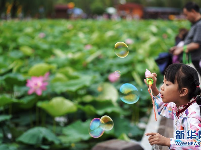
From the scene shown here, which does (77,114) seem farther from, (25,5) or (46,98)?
(25,5)

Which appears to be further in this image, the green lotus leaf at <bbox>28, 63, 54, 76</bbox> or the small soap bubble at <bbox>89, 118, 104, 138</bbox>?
the green lotus leaf at <bbox>28, 63, 54, 76</bbox>

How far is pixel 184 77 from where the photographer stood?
4.28 ft

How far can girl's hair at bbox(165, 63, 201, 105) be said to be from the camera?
1.31m

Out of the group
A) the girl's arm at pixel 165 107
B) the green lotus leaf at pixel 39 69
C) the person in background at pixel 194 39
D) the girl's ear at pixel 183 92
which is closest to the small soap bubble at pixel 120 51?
the girl's arm at pixel 165 107

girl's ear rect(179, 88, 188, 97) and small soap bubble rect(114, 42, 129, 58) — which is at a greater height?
small soap bubble rect(114, 42, 129, 58)

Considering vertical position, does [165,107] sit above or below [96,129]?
above

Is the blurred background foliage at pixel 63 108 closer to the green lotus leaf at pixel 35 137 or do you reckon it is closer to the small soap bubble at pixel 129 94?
the green lotus leaf at pixel 35 137

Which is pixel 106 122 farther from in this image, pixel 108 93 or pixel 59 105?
pixel 108 93

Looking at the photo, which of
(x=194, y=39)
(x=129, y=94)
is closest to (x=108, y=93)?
(x=194, y=39)

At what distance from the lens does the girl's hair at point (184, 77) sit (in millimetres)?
1308

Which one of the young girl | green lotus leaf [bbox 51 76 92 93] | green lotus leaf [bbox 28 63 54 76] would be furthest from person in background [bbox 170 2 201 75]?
the young girl

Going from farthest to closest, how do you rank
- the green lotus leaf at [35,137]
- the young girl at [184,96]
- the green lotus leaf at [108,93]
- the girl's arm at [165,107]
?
the green lotus leaf at [108,93], the green lotus leaf at [35,137], the girl's arm at [165,107], the young girl at [184,96]

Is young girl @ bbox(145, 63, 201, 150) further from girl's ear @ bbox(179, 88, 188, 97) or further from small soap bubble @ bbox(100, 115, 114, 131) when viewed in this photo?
small soap bubble @ bbox(100, 115, 114, 131)

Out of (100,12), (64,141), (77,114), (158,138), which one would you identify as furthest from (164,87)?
(100,12)
